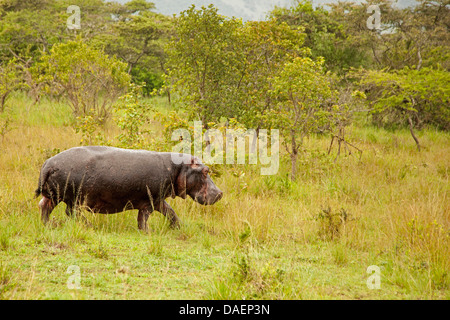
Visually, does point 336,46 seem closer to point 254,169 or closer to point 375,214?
point 254,169

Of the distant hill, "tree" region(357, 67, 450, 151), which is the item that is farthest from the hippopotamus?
the distant hill

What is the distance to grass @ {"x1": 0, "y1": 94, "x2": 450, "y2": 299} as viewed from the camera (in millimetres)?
3750

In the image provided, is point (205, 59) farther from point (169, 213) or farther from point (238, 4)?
point (238, 4)

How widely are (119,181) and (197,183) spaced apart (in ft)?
3.26

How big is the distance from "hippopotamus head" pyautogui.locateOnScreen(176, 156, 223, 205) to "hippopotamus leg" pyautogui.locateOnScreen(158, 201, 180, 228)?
0.86 ft

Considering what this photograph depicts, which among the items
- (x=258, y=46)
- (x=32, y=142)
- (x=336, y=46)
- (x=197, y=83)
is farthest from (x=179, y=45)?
(x=336, y=46)

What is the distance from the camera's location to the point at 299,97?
9016 millimetres

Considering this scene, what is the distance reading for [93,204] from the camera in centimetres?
533

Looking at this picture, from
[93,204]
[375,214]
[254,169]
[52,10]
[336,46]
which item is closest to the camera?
[93,204]

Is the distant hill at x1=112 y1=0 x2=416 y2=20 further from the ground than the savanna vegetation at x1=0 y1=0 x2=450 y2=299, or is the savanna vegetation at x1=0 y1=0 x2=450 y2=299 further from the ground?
the distant hill at x1=112 y1=0 x2=416 y2=20

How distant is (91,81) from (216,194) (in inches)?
333

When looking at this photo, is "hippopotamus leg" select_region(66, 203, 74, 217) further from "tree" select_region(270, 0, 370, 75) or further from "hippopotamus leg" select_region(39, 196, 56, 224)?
"tree" select_region(270, 0, 370, 75)

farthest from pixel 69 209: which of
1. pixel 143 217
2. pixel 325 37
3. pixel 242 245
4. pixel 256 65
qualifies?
pixel 325 37
